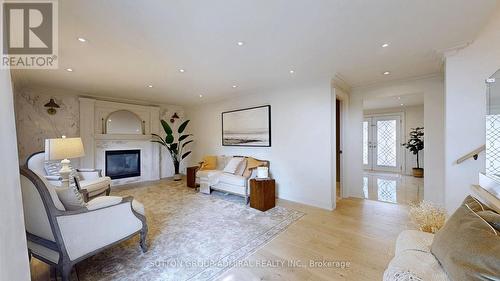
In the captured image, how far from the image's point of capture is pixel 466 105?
7.81 ft

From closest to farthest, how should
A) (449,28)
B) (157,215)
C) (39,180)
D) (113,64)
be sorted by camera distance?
(39,180) < (449,28) < (113,64) < (157,215)

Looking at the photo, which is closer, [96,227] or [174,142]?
[96,227]

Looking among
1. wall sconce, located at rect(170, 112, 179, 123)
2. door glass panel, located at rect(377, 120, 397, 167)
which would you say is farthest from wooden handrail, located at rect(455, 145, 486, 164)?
wall sconce, located at rect(170, 112, 179, 123)

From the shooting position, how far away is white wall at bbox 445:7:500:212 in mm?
2262

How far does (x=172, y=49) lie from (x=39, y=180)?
5.99 feet

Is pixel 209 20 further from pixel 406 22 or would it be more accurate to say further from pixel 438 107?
pixel 438 107

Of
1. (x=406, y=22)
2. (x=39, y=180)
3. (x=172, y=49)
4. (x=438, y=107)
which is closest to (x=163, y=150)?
(x=172, y=49)

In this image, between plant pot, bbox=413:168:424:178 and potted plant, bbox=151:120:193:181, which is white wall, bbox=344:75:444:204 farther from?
potted plant, bbox=151:120:193:181

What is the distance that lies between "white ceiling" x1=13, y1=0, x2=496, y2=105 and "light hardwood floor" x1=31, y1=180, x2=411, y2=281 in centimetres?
232

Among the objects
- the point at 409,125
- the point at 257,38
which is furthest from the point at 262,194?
the point at 409,125

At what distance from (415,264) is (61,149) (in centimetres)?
342

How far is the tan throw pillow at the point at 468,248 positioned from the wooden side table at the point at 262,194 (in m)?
2.45

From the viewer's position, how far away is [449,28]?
1987 millimetres

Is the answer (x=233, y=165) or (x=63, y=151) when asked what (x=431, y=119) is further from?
(x=63, y=151)
